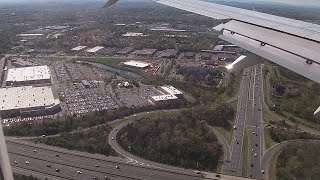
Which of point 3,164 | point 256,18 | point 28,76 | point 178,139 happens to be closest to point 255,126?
point 178,139

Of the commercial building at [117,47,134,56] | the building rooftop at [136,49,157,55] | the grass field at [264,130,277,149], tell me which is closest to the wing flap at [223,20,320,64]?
the grass field at [264,130,277,149]

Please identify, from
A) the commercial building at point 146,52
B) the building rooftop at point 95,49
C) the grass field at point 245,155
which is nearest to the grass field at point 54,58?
the building rooftop at point 95,49

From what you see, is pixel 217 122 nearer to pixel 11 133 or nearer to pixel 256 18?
pixel 11 133

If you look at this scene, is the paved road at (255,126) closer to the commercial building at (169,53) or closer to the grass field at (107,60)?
the commercial building at (169,53)

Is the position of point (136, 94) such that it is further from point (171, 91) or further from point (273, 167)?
point (273, 167)

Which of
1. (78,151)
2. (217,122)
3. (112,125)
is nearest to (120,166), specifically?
(78,151)

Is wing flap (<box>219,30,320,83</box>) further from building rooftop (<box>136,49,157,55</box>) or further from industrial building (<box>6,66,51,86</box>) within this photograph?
building rooftop (<box>136,49,157,55</box>)
